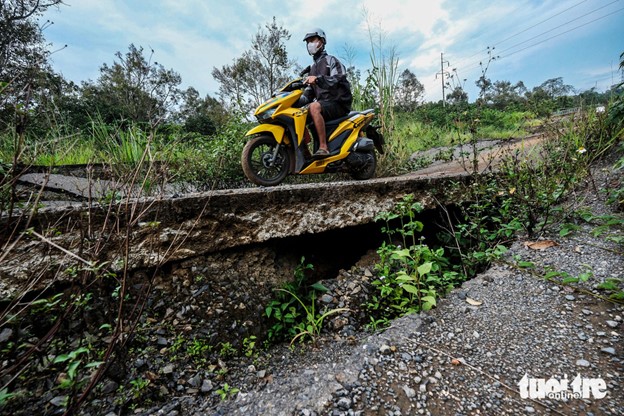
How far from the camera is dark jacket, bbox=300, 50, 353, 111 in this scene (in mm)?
3291

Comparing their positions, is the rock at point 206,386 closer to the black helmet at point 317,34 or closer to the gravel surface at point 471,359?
the gravel surface at point 471,359

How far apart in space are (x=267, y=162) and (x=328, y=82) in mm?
1230

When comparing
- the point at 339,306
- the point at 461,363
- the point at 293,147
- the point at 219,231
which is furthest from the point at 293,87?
the point at 461,363

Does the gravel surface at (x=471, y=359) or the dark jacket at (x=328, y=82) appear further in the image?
the dark jacket at (x=328, y=82)

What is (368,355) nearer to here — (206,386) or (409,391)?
(409,391)

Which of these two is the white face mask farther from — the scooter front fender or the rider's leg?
the scooter front fender

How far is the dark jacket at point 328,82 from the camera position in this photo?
10.8 ft

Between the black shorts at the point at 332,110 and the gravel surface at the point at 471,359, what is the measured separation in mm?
2491

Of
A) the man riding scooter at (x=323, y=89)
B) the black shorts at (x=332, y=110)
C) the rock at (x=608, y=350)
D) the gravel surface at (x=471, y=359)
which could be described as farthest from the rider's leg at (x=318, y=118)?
the rock at (x=608, y=350)

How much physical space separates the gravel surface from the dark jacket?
258 centimetres

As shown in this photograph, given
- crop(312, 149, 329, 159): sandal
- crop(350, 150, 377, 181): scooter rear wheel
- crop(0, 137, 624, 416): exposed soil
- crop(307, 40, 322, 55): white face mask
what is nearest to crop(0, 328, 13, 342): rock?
crop(0, 137, 624, 416): exposed soil

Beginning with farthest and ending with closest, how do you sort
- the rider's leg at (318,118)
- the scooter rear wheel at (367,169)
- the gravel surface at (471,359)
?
the scooter rear wheel at (367,169)
the rider's leg at (318,118)
the gravel surface at (471,359)

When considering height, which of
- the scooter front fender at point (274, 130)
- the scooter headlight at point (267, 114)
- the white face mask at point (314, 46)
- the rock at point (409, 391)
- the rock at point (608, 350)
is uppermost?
the white face mask at point (314, 46)

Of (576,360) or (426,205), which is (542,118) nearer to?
(426,205)
